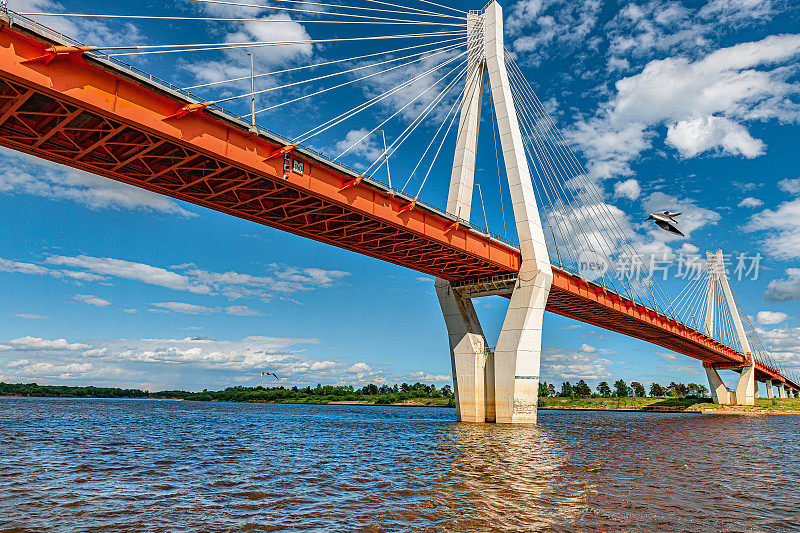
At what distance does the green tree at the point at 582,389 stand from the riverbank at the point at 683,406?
37.4m

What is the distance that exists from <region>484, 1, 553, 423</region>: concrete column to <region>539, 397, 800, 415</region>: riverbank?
223 feet

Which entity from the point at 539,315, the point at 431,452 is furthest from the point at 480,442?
the point at 539,315

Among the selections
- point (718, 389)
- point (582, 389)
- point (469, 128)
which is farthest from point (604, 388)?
point (469, 128)

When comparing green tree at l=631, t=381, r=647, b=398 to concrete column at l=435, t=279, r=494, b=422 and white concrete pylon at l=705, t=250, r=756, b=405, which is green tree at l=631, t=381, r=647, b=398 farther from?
concrete column at l=435, t=279, r=494, b=422

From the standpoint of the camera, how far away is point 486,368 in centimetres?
4566

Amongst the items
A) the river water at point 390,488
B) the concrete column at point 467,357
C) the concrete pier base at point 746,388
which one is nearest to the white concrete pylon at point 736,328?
the concrete pier base at point 746,388

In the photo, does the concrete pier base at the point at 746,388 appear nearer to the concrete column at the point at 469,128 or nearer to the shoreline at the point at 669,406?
the shoreline at the point at 669,406

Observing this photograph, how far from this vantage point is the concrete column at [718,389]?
101562 mm

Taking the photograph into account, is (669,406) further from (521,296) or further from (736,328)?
(521,296)

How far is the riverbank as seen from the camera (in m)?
90.7

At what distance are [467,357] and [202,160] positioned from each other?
28.4 metres

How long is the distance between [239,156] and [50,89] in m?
7.94

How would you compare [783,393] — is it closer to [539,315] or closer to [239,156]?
[539,315]

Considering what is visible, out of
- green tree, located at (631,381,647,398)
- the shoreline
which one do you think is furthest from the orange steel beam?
green tree, located at (631,381,647,398)
